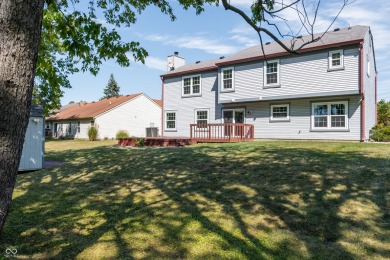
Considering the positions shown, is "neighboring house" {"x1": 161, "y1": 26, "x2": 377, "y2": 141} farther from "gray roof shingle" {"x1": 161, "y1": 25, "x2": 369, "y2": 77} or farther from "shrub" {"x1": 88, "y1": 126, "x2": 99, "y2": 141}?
"shrub" {"x1": 88, "y1": 126, "x2": 99, "y2": 141}

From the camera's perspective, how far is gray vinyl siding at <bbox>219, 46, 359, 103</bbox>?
52.2ft

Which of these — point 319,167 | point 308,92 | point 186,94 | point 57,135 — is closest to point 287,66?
point 308,92

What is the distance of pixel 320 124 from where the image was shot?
17297mm

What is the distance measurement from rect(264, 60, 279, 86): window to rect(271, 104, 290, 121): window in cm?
163

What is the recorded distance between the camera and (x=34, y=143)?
1026 cm

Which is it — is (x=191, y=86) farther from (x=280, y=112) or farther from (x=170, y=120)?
(x=280, y=112)

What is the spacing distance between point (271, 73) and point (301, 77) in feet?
6.68

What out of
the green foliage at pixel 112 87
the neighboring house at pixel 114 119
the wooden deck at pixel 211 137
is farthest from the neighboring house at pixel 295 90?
the green foliage at pixel 112 87

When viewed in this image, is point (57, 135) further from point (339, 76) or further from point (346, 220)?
point (346, 220)

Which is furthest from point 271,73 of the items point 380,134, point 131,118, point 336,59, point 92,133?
point 131,118

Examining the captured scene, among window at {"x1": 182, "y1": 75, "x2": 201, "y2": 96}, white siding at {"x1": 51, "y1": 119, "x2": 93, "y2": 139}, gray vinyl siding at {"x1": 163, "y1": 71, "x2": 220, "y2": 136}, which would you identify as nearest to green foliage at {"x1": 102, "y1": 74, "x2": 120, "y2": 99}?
white siding at {"x1": 51, "y1": 119, "x2": 93, "y2": 139}

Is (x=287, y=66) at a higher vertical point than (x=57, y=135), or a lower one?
higher

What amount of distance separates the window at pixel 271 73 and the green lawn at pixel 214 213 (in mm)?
11479

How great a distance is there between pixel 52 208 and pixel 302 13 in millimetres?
5376
